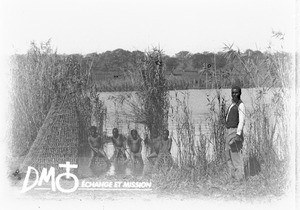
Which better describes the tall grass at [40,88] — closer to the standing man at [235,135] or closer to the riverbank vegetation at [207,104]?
the riverbank vegetation at [207,104]

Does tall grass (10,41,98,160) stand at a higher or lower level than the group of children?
higher

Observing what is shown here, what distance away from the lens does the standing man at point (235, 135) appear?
29.6ft

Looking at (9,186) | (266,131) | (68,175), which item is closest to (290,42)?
(266,131)

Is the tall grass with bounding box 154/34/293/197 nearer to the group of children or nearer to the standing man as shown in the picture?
the standing man

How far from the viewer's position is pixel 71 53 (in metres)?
9.18

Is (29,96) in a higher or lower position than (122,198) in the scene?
higher

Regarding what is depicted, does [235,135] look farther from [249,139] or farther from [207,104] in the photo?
[207,104]

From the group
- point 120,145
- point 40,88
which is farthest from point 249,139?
point 40,88

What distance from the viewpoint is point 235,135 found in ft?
29.7

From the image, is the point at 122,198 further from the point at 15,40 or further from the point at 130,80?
the point at 15,40

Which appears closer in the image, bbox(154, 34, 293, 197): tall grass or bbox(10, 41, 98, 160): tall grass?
bbox(154, 34, 293, 197): tall grass

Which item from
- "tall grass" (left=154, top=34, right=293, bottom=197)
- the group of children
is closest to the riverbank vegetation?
"tall grass" (left=154, top=34, right=293, bottom=197)

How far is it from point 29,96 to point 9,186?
1.30 meters

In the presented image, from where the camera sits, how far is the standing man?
9.01 m
